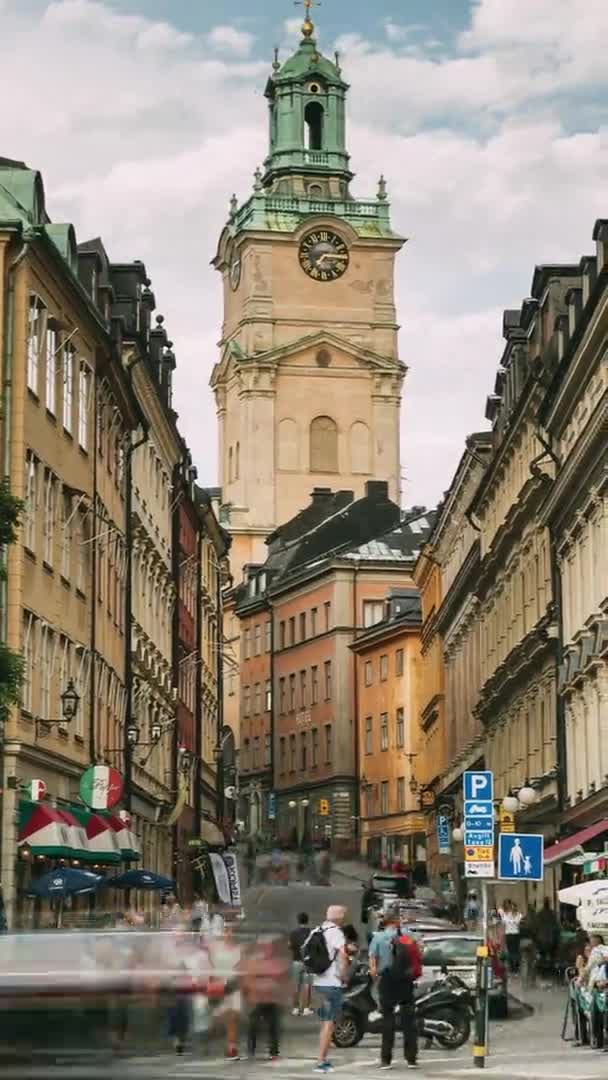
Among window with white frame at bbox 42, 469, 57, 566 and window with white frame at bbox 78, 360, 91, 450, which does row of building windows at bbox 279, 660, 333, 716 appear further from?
window with white frame at bbox 42, 469, 57, 566

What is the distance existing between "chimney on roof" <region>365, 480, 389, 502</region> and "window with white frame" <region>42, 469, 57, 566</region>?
100441 mm

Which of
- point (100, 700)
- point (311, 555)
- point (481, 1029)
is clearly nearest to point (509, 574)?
point (100, 700)

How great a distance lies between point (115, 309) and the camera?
6222 centimetres

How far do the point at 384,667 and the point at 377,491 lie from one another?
23940mm

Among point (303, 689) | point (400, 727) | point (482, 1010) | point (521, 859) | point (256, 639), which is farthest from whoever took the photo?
point (256, 639)

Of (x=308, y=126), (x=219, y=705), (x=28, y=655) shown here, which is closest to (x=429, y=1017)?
(x=28, y=655)

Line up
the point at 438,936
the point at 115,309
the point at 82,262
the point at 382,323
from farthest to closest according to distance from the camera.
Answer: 1. the point at 382,323
2. the point at 115,309
3. the point at 82,262
4. the point at 438,936

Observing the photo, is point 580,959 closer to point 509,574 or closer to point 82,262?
point 82,262

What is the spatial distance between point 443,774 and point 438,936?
61.8 metres

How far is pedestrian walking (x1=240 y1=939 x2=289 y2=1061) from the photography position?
846 inches

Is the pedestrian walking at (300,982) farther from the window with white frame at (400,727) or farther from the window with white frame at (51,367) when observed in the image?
the window with white frame at (400,727)

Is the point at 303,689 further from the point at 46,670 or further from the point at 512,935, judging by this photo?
the point at 46,670

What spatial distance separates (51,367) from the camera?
46.7 meters

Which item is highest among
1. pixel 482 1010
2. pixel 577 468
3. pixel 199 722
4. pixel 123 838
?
pixel 577 468
